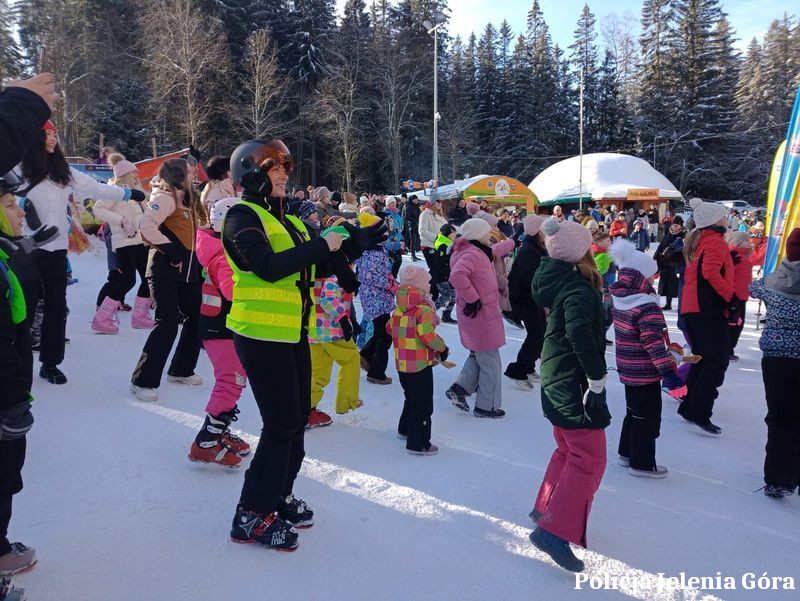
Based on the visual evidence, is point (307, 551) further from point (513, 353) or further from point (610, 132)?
point (610, 132)

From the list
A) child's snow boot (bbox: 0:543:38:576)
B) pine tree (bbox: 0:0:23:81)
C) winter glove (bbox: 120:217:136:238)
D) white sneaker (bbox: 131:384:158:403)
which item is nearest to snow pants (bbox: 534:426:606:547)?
child's snow boot (bbox: 0:543:38:576)

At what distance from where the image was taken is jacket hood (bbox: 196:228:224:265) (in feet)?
12.7

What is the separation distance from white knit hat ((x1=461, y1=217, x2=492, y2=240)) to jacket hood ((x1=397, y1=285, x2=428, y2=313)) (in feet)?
3.40

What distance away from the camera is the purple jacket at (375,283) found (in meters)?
5.78

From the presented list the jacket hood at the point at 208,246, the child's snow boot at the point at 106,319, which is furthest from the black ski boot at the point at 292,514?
the child's snow boot at the point at 106,319

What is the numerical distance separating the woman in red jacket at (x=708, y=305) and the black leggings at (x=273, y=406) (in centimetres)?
366

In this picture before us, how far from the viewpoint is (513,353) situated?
7.43 m

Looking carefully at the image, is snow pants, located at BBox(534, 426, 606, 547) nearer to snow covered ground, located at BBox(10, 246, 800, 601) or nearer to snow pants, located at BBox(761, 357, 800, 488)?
snow covered ground, located at BBox(10, 246, 800, 601)

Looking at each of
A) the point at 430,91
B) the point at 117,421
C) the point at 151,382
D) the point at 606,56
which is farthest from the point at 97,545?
the point at 606,56

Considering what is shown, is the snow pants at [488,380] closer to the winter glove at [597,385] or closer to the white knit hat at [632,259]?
the white knit hat at [632,259]

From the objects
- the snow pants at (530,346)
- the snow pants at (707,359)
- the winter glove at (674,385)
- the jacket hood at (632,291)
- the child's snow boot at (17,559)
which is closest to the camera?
the child's snow boot at (17,559)

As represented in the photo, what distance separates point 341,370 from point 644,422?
2.35 meters

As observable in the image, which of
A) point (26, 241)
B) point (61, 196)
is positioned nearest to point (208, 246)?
point (26, 241)

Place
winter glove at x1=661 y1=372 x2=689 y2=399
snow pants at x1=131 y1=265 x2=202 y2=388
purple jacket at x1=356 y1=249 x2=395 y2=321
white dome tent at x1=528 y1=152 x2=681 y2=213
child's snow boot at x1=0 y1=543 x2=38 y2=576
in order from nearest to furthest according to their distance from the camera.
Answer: child's snow boot at x1=0 y1=543 x2=38 y2=576, winter glove at x1=661 y1=372 x2=689 y2=399, snow pants at x1=131 y1=265 x2=202 y2=388, purple jacket at x1=356 y1=249 x2=395 y2=321, white dome tent at x1=528 y1=152 x2=681 y2=213
